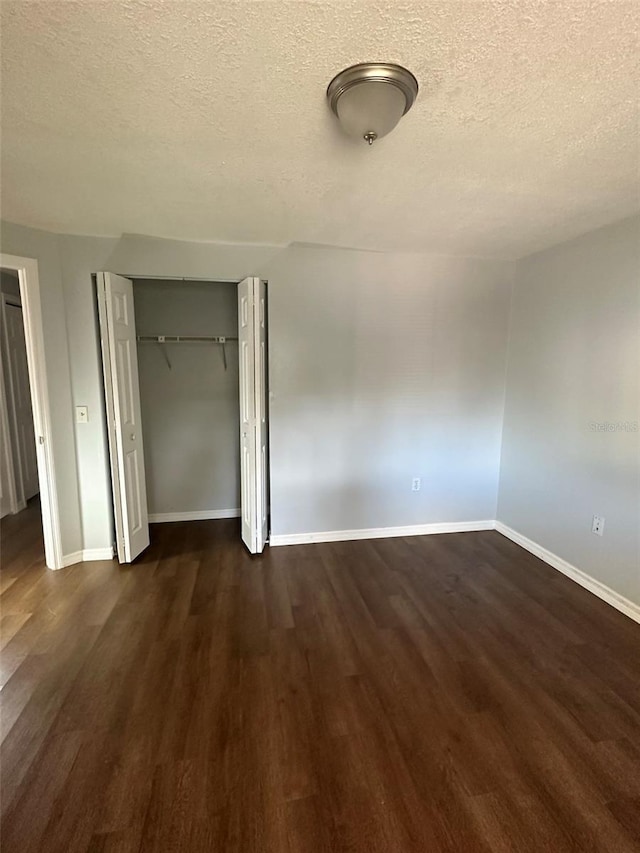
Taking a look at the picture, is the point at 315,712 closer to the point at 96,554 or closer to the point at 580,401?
the point at 96,554

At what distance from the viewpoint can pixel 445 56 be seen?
3.74 feet

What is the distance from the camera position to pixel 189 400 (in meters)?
3.92

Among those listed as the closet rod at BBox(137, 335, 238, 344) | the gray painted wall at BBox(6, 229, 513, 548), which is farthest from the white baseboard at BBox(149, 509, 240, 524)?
the closet rod at BBox(137, 335, 238, 344)

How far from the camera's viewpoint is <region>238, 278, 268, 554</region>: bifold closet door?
9.49 ft

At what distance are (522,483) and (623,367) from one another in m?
1.24

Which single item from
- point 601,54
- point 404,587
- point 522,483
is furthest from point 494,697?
point 601,54

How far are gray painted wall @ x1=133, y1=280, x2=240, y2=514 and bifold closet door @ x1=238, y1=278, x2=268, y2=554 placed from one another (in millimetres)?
836

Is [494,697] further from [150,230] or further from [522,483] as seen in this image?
[150,230]

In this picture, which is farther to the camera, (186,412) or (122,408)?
(186,412)

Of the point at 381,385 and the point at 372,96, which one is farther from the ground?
the point at 372,96

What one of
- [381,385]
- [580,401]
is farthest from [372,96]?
[580,401]

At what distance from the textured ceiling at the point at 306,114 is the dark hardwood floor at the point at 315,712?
2.36 meters

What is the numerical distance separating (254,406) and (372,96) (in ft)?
6.71

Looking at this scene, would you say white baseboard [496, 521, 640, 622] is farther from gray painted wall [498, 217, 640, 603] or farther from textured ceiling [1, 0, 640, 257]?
textured ceiling [1, 0, 640, 257]
